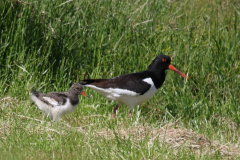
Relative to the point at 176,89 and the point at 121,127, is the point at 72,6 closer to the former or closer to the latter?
the point at 176,89

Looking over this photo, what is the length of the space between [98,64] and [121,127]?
Answer: 102 inches

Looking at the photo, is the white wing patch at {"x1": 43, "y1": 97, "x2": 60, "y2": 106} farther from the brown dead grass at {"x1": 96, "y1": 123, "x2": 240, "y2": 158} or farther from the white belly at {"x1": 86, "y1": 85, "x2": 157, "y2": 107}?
the brown dead grass at {"x1": 96, "y1": 123, "x2": 240, "y2": 158}

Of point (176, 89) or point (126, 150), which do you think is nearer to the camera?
point (126, 150)

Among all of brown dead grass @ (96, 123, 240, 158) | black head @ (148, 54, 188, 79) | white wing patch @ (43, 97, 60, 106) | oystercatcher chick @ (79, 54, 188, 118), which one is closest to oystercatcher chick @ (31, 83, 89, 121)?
white wing patch @ (43, 97, 60, 106)

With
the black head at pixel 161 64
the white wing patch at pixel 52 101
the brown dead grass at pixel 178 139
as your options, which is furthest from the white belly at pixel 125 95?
the brown dead grass at pixel 178 139

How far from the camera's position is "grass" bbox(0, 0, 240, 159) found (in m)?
5.00

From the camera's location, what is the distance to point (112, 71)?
306 inches

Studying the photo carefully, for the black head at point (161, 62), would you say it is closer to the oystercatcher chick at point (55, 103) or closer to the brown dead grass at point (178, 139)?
the oystercatcher chick at point (55, 103)

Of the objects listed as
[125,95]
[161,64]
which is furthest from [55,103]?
[161,64]

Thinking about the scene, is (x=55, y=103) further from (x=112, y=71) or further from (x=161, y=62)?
(x=161, y=62)

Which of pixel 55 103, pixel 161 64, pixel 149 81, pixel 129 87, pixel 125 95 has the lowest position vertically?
pixel 55 103

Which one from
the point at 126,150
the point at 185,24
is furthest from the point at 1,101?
the point at 185,24

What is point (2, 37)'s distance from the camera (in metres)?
7.28

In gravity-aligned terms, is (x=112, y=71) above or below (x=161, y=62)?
below
